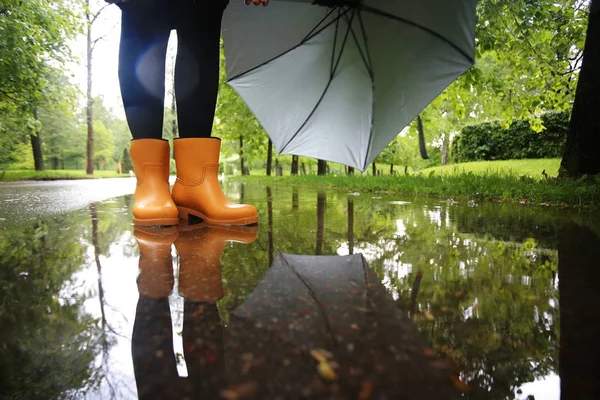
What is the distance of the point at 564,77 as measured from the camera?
643 cm

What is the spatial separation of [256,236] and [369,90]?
2.34m

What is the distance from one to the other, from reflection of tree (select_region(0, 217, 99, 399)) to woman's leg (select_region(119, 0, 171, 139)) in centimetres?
107

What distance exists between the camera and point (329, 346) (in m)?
0.60

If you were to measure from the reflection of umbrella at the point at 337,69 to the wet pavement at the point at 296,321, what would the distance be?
1976mm

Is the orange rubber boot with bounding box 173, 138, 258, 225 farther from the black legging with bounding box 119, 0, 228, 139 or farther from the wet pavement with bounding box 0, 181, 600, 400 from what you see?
the wet pavement with bounding box 0, 181, 600, 400

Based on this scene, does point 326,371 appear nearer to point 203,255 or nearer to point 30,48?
point 203,255

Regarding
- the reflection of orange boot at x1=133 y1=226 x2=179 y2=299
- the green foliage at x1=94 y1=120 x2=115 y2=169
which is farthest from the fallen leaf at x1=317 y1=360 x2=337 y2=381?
the green foliage at x1=94 y1=120 x2=115 y2=169

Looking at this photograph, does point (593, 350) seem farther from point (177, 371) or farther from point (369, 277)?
point (177, 371)

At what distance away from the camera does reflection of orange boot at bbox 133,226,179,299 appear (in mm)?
895

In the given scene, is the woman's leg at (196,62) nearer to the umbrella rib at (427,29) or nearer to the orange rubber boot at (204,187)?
the orange rubber boot at (204,187)

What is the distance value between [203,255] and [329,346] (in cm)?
77

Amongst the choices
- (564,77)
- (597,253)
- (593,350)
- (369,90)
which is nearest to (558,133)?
(564,77)

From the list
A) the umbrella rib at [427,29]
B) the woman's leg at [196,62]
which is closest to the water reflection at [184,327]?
the woman's leg at [196,62]

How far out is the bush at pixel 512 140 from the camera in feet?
46.1
